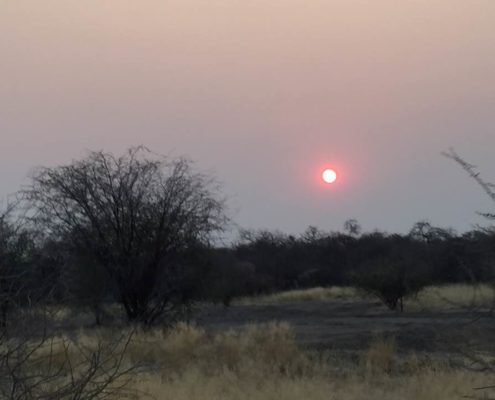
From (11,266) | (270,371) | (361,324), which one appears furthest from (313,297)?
(11,266)

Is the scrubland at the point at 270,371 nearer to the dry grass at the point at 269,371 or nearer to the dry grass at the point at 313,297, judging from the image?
the dry grass at the point at 269,371

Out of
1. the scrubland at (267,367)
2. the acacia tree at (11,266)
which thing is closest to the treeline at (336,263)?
the scrubland at (267,367)

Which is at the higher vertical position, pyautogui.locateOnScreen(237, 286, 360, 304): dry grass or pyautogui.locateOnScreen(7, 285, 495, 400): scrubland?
pyautogui.locateOnScreen(237, 286, 360, 304): dry grass

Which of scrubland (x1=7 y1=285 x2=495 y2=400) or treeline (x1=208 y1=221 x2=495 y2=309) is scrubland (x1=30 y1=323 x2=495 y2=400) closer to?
scrubland (x1=7 y1=285 x2=495 y2=400)

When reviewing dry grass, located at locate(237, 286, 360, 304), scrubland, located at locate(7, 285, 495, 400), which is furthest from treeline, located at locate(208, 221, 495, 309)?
scrubland, located at locate(7, 285, 495, 400)

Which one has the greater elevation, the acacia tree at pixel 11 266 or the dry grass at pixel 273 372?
the acacia tree at pixel 11 266

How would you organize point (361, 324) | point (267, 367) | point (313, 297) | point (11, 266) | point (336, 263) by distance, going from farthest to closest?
point (336, 263) < point (313, 297) < point (361, 324) < point (267, 367) < point (11, 266)

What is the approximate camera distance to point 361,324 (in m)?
32.2

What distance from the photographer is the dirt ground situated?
17.3m

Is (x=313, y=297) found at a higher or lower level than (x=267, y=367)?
higher

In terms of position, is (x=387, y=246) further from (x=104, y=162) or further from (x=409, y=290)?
(x=104, y=162)

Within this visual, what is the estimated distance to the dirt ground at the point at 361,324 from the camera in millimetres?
17331

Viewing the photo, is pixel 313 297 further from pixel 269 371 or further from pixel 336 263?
pixel 269 371

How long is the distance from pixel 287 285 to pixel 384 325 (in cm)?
4584
